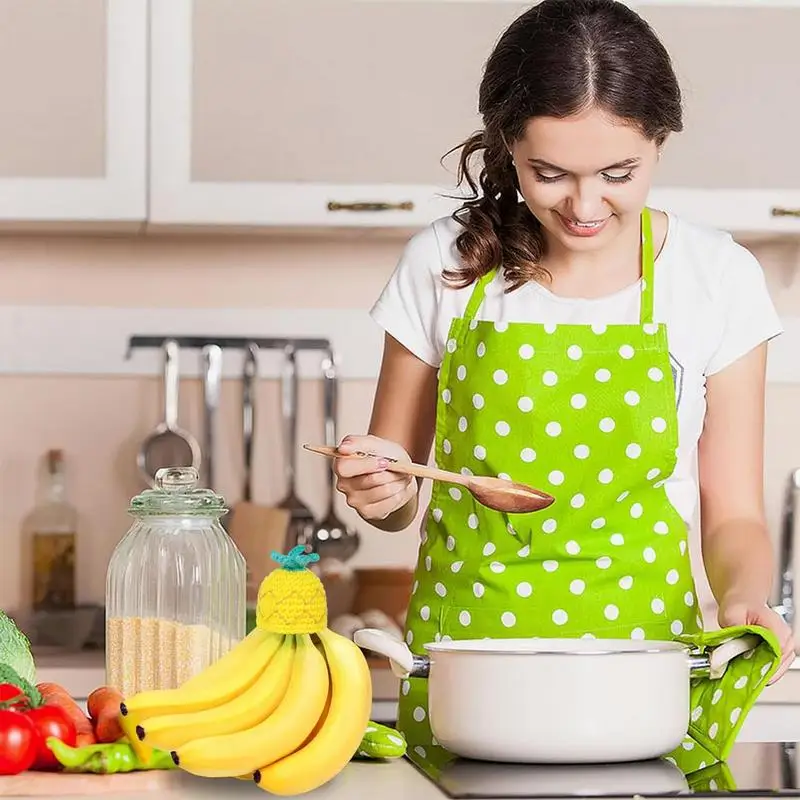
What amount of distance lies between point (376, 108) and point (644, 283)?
0.86m

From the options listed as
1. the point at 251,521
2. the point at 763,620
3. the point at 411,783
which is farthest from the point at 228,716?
the point at 251,521

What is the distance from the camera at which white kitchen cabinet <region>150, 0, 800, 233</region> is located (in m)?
2.25

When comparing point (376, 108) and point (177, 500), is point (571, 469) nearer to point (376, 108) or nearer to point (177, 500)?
point (177, 500)

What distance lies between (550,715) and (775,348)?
1.76 meters

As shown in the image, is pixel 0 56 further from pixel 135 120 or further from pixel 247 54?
pixel 247 54

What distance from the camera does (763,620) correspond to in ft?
3.99

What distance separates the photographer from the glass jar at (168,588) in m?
1.12

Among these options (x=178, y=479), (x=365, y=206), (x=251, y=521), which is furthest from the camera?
(x=251, y=521)

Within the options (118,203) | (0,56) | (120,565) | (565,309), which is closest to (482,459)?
(565,309)

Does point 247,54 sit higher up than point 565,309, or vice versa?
point 247,54

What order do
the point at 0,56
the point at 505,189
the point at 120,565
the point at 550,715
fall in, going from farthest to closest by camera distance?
1. the point at 0,56
2. the point at 505,189
3. the point at 120,565
4. the point at 550,715

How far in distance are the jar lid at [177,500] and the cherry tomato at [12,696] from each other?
170 millimetres

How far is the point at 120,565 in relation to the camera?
3.73 ft

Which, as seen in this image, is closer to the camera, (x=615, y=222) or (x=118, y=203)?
(x=615, y=222)
